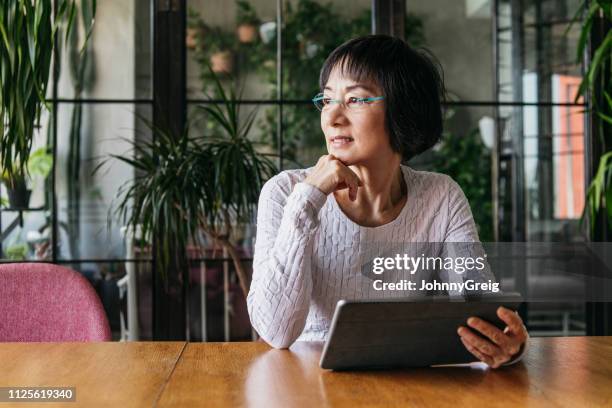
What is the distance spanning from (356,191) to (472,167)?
1.91 m

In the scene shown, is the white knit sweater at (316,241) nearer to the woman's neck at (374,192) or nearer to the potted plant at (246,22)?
the woman's neck at (374,192)

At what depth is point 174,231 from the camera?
2783mm

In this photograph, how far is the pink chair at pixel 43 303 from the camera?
190cm

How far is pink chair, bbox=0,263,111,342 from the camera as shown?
1.90m

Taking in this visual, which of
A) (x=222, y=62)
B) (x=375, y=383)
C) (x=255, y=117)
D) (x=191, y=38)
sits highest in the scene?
(x=191, y=38)

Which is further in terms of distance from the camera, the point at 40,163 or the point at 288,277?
the point at 40,163

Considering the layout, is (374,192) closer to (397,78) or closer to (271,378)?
(397,78)

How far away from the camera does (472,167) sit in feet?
11.5

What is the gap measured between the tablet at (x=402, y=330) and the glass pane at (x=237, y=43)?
2.29 metres

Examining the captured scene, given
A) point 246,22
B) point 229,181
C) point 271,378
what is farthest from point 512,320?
point 246,22

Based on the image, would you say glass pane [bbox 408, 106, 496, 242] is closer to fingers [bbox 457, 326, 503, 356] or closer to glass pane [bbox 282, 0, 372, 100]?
glass pane [bbox 282, 0, 372, 100]

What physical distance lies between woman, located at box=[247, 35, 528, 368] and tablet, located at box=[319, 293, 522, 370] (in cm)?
→ 37

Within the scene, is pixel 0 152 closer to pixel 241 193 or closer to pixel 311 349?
→ pixel 241 193

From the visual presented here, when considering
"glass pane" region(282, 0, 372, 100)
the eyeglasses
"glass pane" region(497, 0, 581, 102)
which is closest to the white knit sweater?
the eyeglasses
